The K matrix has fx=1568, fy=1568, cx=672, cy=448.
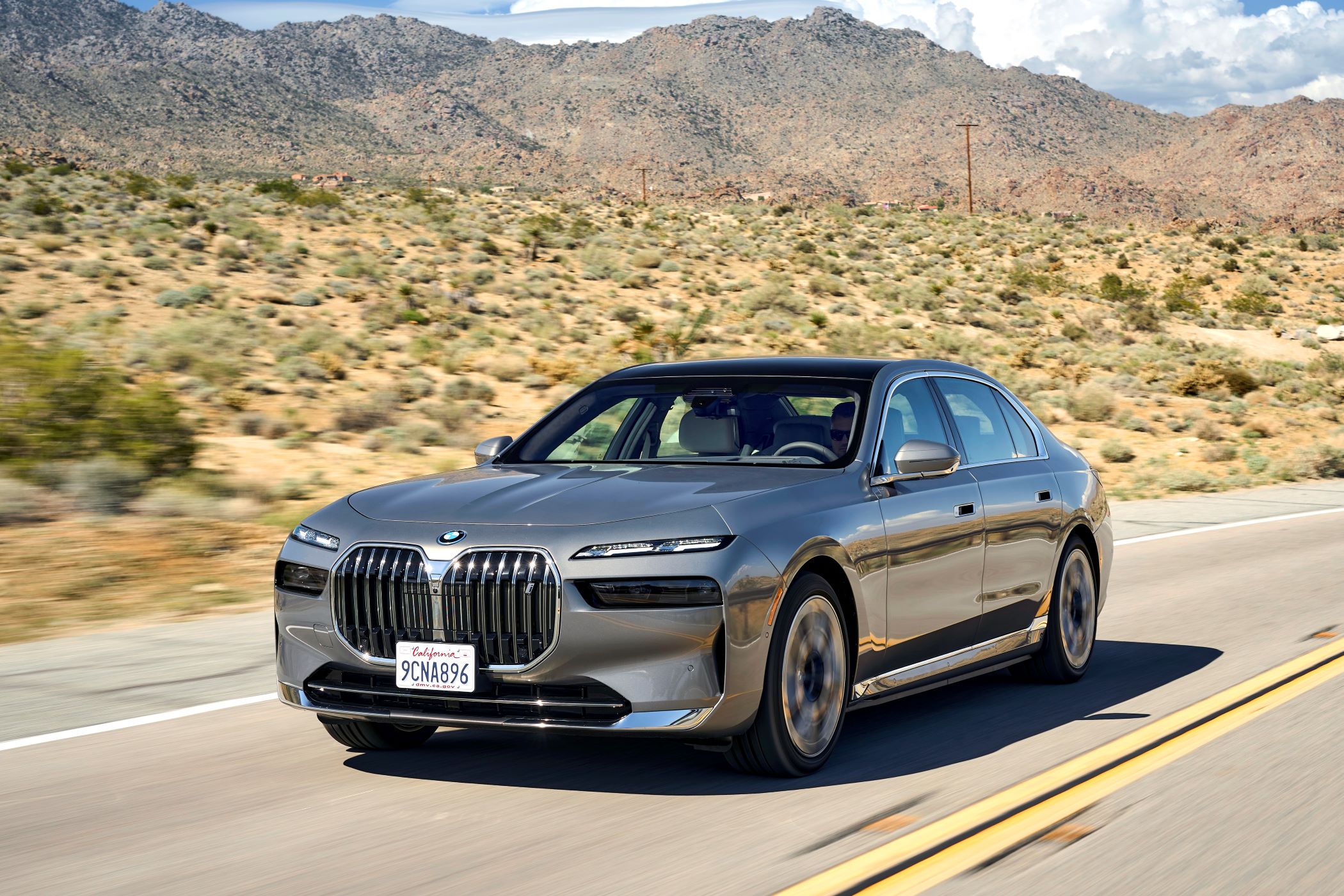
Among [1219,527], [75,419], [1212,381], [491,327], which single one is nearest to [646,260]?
[491,327]

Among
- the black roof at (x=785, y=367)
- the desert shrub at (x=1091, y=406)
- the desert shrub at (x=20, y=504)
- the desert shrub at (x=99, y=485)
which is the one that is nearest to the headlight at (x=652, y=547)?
the black roof at (x=785, y=367)

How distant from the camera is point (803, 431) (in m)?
6.92

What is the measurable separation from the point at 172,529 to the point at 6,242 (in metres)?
25.7

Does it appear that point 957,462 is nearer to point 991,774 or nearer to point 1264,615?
point 991,774

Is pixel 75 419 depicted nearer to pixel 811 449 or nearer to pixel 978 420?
pixel 978 420

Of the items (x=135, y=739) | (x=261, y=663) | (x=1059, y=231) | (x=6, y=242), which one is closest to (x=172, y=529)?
(x=261, y=663)

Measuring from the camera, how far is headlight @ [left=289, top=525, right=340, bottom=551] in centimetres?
586

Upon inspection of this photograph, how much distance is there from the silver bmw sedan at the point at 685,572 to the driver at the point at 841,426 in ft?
0.07

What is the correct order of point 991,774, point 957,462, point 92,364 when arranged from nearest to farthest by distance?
point 991,774
point 957,462
point 92,364

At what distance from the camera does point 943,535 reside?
6910 mm

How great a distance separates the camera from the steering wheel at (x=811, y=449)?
6.70 metres

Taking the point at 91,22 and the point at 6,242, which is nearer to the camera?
the point at 6,242

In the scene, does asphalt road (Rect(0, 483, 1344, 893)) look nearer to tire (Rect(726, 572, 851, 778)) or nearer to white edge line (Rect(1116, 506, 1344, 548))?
tire (Rect(726, 572, 851, 778))

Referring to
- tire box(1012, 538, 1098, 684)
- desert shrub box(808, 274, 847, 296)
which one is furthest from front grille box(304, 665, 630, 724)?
desert shrub box(808, 274, 847, 296)
